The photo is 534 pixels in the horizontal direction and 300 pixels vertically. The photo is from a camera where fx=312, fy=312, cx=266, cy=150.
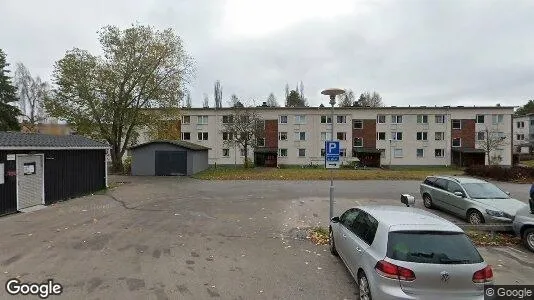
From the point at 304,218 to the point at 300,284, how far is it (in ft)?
19.5

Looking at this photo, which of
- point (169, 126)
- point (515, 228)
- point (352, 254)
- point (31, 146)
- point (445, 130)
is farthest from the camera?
point (445, 130)

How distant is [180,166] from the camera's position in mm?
29422

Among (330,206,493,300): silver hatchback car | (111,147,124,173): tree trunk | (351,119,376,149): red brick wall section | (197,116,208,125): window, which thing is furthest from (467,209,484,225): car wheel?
(197,116,208,125): window

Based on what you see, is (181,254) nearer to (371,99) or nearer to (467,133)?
(467,133)

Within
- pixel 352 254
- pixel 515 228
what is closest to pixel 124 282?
pixel 352 254

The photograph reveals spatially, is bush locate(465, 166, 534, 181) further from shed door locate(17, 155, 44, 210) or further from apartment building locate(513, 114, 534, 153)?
apartment building locate(513, 114, 534, 153)

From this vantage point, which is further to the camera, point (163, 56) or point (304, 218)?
point (163, 56)

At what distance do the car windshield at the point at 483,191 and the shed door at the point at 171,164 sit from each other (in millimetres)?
23362

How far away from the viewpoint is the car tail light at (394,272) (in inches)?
167

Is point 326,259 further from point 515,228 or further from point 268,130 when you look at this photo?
point 268,130

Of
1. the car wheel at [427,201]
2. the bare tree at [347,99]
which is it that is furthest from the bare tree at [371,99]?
the car wheel at [427,201]

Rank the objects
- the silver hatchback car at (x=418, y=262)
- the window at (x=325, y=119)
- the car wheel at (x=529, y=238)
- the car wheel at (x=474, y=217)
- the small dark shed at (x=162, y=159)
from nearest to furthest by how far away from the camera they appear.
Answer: the silver hatchback car at (x=418, y=262) < the car wheel at (x=529, y=238) < the car wheel at (x=474, y=217) < the small dark shed at (x=162, y=159) < the window at (x=325, y=119)

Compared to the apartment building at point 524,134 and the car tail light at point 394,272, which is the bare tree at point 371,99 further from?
the car tail light at point 394,272

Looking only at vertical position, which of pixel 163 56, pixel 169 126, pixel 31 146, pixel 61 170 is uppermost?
pixel 163 56
